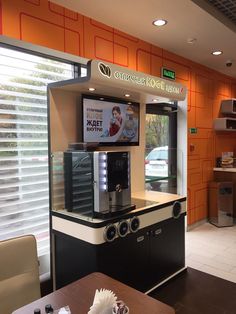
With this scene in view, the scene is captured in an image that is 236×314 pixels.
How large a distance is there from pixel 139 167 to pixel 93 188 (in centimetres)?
132

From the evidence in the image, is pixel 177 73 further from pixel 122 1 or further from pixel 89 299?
pixel 89 299

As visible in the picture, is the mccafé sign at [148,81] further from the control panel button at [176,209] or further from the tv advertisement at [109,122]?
the control panel button at [176,209]

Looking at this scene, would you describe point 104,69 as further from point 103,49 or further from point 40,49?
point 103,49

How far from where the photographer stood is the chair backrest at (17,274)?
4.82 ft

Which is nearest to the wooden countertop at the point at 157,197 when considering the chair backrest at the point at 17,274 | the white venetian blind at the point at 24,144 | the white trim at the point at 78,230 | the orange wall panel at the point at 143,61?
the white trim at the point at 78,230

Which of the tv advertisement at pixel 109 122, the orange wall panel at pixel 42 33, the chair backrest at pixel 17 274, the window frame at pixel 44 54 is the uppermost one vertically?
the orange wall panel at pixel 42 33

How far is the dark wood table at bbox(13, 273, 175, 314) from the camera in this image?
1196 mm

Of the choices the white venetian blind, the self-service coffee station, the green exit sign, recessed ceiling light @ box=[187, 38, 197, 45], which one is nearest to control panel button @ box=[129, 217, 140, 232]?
the self-service coffee station

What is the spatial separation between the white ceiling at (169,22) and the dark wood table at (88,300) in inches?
93.7

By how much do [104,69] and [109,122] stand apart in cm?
83

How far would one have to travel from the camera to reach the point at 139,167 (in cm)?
347

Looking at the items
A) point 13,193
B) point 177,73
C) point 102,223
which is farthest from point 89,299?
point 177,73

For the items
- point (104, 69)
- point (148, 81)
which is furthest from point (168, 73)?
point (104, 69)

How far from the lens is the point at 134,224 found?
7.84 feet
